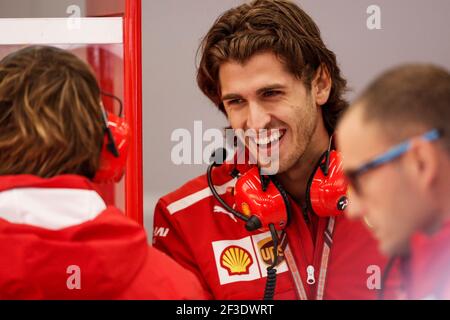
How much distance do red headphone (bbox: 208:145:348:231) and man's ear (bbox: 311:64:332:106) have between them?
0.19m

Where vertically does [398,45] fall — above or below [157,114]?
above

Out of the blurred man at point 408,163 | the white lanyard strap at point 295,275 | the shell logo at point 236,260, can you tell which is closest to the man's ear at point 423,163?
the blurred man at point 408,163

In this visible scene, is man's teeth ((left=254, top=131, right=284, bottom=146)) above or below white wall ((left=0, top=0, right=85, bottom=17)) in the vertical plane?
below

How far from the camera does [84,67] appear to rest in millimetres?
1159

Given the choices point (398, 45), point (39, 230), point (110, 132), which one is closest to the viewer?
point (39, 230)

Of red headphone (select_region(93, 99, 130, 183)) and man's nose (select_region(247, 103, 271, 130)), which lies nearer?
red headphone (select_region(93, 99, 130, 183))

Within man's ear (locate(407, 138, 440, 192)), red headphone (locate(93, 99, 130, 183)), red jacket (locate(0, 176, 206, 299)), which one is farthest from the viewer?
red headphone (locate(93, 99, 130, 183))

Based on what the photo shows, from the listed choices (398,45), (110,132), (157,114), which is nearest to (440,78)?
(398,45)

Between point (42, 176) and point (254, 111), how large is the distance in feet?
1.70

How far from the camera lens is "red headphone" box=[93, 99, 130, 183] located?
3.90 feet

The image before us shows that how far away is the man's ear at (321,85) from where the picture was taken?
151 cm

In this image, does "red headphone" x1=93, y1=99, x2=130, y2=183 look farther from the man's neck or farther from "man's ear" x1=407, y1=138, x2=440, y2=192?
"man's ear" x1=407, y1=138, x2=440, y2=192

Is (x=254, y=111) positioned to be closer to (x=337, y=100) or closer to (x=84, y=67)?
(x=337, y=100)

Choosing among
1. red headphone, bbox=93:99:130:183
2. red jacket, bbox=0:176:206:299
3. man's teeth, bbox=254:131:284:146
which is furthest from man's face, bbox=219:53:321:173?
red jacket, bbox=0:176:206:299
